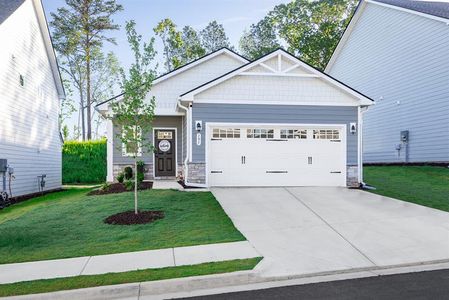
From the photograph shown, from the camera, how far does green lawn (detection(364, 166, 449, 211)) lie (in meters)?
11.3

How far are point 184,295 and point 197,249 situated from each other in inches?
66.0

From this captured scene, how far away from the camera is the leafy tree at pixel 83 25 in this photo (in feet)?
109

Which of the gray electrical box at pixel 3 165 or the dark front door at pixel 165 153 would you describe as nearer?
the gray electrical box at pixel 3 165

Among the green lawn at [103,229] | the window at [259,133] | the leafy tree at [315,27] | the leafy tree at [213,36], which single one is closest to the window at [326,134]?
the window at [259,133]

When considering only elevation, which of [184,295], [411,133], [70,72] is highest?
[70,72]

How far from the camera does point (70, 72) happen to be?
37000 mm

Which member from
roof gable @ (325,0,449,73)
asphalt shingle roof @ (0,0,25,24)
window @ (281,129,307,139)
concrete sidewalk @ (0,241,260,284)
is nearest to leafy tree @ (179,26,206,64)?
roof gable @ (325,0,449,73)

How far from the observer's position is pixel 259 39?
1559 inches

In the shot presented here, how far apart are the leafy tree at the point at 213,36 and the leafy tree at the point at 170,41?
4256 mm

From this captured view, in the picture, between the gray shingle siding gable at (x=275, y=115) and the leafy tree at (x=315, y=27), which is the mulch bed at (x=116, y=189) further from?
the leafy tree at (x=315, y=27)

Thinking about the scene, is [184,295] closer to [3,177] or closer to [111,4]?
[3,177]

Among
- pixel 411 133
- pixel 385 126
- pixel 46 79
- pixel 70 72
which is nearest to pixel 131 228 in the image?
pixel 46 79

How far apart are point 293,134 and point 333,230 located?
6.15 meters

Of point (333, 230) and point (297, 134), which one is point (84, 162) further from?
point (333, 230)
